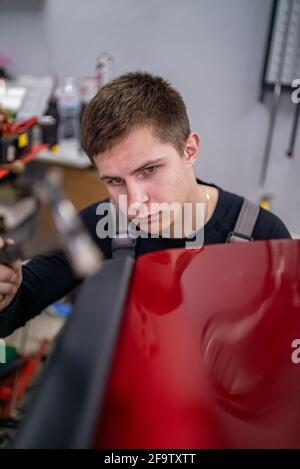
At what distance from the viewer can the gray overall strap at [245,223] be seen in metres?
0.43

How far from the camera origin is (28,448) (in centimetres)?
13

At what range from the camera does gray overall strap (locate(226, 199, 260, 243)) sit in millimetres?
428

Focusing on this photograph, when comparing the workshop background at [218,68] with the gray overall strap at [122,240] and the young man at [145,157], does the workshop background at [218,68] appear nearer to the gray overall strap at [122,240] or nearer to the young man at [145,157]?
the young man at [145,157]

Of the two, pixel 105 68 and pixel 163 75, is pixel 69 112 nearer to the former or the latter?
pixel 105 68

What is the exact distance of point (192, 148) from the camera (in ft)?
1.39

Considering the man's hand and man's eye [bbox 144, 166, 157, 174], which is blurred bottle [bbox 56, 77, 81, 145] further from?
the man's hand

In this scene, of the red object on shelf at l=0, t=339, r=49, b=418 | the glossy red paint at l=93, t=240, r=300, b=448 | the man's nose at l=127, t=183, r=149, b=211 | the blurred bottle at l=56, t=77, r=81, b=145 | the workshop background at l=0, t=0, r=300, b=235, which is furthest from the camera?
the blurred bottle at l=56, t=77, r=81, b=145

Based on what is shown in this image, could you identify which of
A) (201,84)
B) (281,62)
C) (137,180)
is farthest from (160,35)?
(137,180)

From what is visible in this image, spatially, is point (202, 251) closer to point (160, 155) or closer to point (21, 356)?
point (160, 155)

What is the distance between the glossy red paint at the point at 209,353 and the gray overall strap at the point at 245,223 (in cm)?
19

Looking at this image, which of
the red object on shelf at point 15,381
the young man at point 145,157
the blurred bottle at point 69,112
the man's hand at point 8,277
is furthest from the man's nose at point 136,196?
the blurred bottle at point 69,112

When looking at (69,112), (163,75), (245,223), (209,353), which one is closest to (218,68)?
(163,75)

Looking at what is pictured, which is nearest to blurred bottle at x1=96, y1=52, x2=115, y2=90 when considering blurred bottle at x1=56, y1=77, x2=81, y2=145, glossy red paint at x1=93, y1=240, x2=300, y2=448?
blurred bottle at x1=56, y1=77, x2=81, y2=145

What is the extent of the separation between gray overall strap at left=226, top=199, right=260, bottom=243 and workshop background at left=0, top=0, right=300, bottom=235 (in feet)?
0.09
